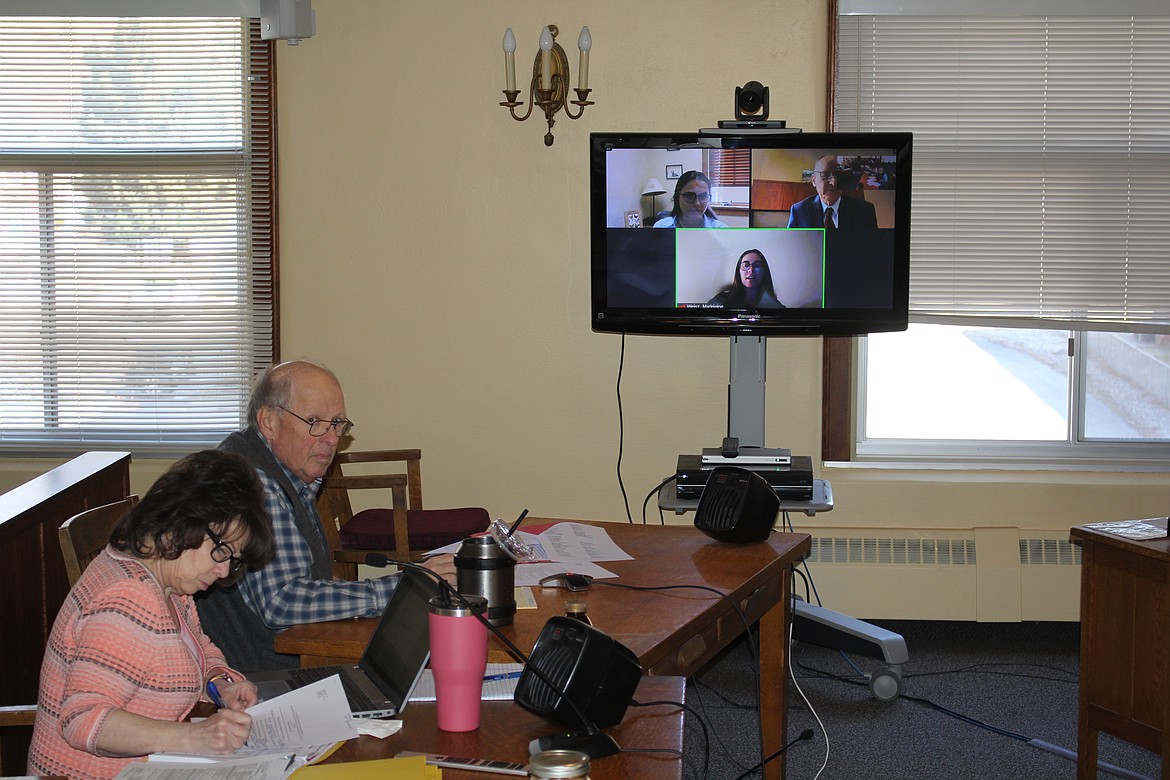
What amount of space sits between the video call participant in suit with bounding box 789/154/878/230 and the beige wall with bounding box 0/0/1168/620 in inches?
21.4

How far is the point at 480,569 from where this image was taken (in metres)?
1.95

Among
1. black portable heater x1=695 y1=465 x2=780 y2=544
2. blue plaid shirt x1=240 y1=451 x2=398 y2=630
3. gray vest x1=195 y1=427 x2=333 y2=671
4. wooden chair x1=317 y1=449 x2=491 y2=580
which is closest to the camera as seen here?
blue plaid shirt x1=240 y1=451 x2=398 y2=630

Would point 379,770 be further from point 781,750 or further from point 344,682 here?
point 781,750

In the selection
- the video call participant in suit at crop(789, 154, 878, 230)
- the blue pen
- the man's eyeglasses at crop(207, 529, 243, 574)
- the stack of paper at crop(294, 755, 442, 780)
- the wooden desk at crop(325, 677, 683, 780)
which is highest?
the video call participant in suit at crop(789, 154, 878, 230)

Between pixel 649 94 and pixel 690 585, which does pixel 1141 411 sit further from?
pixel 690 585

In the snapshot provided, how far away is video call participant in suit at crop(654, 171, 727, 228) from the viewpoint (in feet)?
12.6

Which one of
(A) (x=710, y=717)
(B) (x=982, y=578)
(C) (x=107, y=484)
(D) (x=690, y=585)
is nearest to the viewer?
(D) (x=690, y=585)

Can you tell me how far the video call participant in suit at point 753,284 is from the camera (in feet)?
12.6

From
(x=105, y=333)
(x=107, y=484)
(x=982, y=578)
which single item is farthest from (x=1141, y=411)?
(x=105, y=333)

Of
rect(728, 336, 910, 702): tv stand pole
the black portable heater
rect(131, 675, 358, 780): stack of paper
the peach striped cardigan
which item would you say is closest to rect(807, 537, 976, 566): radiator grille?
rect(728, 336, 910, 702): tv stand pole

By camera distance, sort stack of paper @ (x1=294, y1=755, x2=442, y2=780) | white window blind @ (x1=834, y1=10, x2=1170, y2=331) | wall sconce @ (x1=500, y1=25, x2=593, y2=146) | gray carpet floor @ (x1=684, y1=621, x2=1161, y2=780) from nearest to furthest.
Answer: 1. stack of paper @ (x1=294, y1=755, x2=442, y2=780)
2. gray carpet floor @ (x1=684, y1=621, x2=1161, y2=780)
3. wall sconce @ (x1=500, y1=25, x2=593, y2=146)
4. white window blind @ (x1=834, y1=10, x2=1170, y2=331)

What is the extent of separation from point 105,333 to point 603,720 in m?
3.54

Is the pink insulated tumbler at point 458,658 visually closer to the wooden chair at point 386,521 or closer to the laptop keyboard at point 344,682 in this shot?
the laptop keyboard at point 344,682

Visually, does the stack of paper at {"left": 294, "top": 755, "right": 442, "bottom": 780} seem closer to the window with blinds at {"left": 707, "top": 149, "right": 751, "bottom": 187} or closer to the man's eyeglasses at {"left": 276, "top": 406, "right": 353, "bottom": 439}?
the man's eyeglasses at {"left": 276, "top": 406, "right": 353, "bottom": 439}
